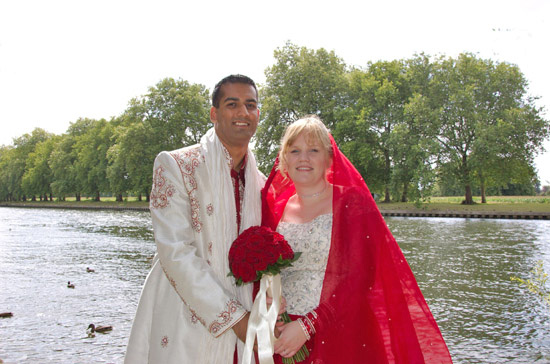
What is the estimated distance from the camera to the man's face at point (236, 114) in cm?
320

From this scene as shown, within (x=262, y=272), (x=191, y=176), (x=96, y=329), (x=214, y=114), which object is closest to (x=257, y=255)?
(x=262, y=272)

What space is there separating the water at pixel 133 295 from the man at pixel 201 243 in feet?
15.5

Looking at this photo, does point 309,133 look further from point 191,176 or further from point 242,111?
point 191,176

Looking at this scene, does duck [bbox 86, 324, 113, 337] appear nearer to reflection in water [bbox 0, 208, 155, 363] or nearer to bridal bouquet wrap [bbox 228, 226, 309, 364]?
reflection in water [bbox 0, 208, 155, 363]

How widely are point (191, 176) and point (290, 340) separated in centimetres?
127

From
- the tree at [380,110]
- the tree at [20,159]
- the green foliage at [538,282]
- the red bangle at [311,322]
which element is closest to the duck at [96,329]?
the red bangle at [311,322]

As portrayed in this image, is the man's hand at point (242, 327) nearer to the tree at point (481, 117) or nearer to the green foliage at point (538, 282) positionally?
the green foliage at point (538, 282)

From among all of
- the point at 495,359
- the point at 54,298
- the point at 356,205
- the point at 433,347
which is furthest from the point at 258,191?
the point at 54,298

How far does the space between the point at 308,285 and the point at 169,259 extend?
1.00 metres

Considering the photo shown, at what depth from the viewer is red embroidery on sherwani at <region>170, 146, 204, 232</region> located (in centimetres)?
296

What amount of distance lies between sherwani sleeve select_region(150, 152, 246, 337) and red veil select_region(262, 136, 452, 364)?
641 millimetres

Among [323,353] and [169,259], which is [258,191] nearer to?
[169,259]

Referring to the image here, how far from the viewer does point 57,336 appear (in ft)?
26.4

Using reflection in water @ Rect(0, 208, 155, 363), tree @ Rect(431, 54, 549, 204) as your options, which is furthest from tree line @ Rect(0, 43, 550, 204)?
reflection in water @ Rect(0, 208, 155, 363)
